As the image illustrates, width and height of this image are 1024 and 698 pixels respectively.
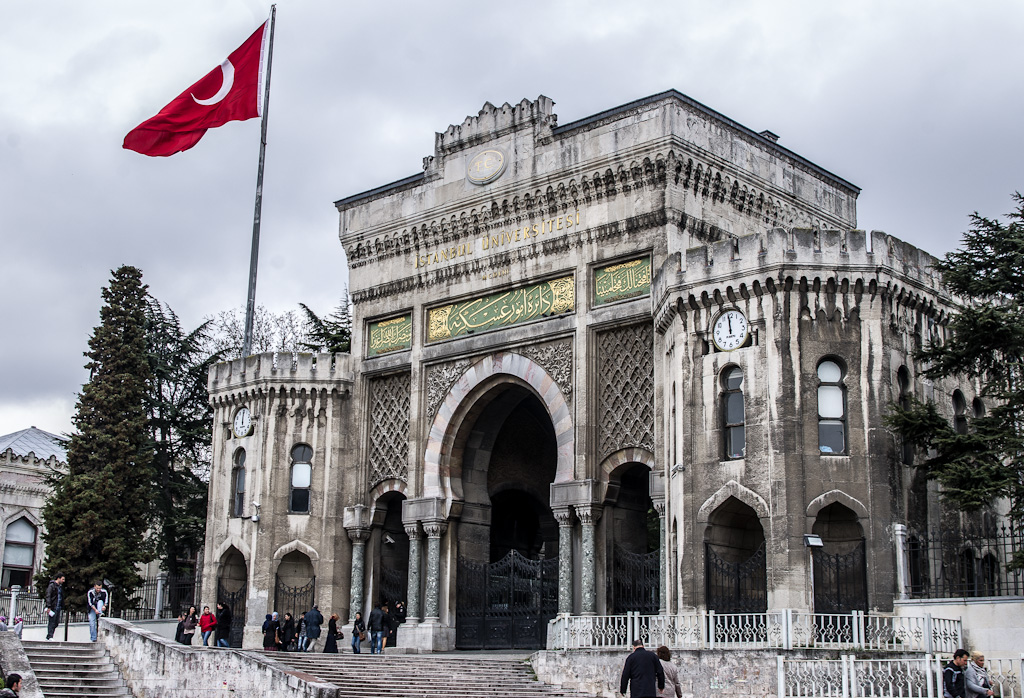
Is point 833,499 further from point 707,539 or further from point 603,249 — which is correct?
point 603,249

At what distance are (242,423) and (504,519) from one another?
755 centimetres

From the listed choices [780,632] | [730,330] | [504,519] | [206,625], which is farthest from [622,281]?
[206,625]

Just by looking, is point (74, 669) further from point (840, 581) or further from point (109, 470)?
point (840, 581)

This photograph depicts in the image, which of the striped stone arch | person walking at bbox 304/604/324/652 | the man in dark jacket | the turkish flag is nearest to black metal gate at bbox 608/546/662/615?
the striped stone arch

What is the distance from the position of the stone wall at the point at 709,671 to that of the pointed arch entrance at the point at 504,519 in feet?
19.7

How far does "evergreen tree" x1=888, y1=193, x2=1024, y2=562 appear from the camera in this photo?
21141mm

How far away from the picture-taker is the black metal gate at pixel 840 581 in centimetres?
2202

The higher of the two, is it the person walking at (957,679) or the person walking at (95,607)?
the person walking at (95,607)

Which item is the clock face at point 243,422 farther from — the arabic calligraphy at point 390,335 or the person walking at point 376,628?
the person walking at point 376,628

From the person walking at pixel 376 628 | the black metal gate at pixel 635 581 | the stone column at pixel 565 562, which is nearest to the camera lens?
the black metal gate at pixel 635 581

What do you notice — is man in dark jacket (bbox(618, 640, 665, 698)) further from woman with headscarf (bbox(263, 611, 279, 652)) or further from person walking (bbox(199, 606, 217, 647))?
woman with headscarf (bbox(263, 611, 279, 652))

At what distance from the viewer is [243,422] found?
3381 cm

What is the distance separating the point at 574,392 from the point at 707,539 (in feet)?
19.6

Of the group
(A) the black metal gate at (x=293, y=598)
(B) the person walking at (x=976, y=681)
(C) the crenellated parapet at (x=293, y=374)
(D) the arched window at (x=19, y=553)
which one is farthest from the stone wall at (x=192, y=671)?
(D) the arched window at (x=19, y=553)
